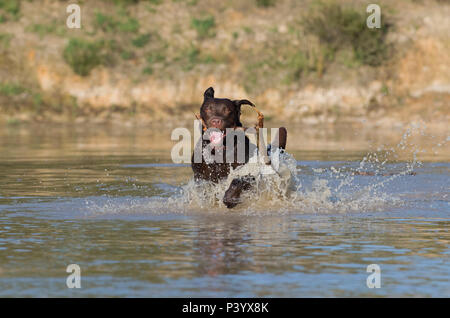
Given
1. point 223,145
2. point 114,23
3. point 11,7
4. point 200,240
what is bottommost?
point 200,240

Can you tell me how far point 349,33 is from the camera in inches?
1404

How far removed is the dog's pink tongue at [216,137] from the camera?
38.2ft

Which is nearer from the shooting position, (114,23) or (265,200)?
(265,200)

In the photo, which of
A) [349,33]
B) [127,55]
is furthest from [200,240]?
[127,55]

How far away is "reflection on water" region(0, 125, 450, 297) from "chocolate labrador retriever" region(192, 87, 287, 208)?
17.4 inches

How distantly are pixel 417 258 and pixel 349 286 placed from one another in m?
1.33

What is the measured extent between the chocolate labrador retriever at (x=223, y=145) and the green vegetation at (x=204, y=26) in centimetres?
2560

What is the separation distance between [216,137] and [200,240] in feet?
7.99

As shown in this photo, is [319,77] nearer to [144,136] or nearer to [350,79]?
[350,79]

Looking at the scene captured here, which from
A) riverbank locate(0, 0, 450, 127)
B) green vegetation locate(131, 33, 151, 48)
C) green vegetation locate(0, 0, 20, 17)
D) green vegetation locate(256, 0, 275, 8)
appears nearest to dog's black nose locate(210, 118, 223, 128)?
riverbank locate(0, 0, 450, 127)

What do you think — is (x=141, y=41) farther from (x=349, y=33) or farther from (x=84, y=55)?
(x=349, y=33)

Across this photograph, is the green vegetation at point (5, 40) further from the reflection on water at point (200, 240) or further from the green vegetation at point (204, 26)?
the reflection on water at point (200, 240)

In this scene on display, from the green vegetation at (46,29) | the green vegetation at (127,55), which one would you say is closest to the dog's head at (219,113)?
the green vegetation at (127,55)

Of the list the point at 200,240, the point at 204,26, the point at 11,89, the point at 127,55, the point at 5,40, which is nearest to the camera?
the point at 200,240
